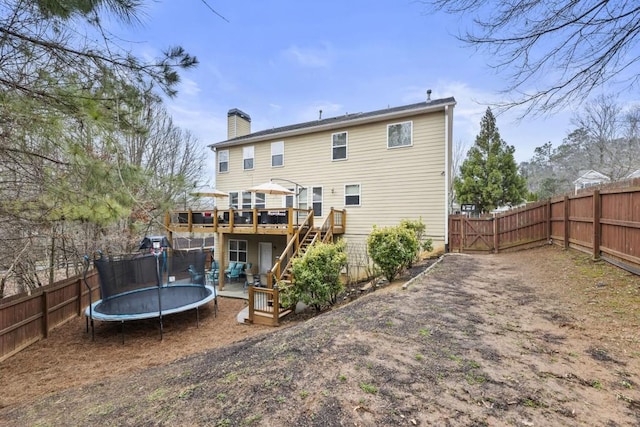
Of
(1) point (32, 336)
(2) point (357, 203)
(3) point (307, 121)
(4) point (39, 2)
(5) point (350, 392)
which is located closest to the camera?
(5) point (350, 392)

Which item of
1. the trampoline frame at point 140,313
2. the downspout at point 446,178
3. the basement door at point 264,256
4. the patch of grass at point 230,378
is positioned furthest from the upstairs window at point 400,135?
the patch of grass at point 230,378

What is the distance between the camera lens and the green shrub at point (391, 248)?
758cm

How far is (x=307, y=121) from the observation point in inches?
629

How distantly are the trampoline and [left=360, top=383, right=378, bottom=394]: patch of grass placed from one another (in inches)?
259

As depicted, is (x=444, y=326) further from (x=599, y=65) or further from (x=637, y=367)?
(x=599, y=65)

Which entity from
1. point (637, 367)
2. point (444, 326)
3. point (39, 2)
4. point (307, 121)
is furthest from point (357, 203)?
point (39, 2)

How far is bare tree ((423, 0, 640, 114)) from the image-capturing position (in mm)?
2988

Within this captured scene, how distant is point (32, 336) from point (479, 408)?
343 inches

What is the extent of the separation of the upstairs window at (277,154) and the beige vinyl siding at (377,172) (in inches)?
7.8

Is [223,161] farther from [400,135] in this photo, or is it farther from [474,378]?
[474,378]

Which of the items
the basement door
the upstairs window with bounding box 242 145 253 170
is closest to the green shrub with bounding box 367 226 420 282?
the basement door

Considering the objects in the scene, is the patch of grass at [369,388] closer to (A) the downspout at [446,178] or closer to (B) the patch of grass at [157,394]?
(B) the patch of grass at [157,394]

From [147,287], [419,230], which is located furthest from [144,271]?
[419,230]

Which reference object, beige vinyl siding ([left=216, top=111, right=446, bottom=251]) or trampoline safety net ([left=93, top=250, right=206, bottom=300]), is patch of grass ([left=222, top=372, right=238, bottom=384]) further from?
beige vinyl siding ([left=216, top=111, right=446, bottom=251])
